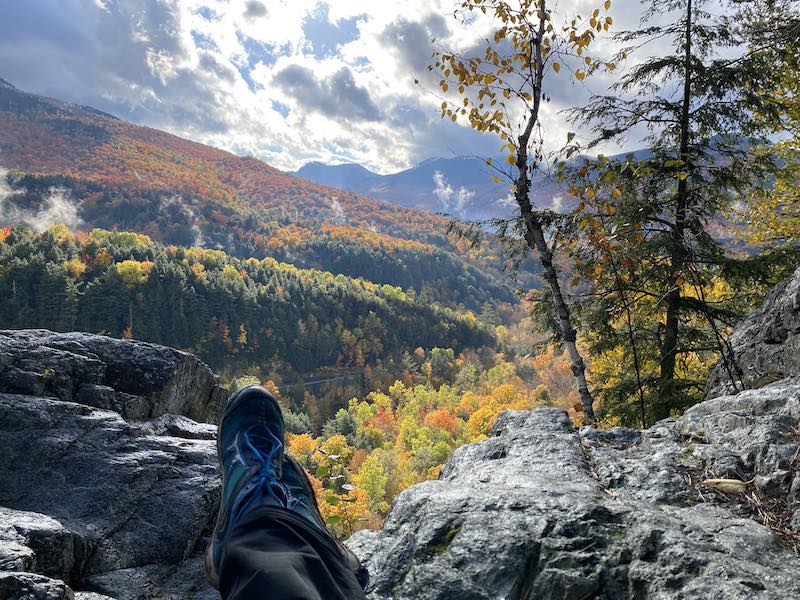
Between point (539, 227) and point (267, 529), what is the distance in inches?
239

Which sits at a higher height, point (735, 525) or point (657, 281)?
point (657, 281)

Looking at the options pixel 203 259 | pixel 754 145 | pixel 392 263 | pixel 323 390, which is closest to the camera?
pixel 754 145

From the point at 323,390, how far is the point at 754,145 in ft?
300

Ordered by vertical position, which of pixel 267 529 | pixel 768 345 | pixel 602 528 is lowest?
pixel 267 529

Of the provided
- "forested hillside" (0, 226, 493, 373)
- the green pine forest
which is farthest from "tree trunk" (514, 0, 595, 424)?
"forested hillside" (0, 226, 493, 373)

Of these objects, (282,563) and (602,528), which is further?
(602,528)

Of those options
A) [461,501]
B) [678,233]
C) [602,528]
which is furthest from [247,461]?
[678,233]

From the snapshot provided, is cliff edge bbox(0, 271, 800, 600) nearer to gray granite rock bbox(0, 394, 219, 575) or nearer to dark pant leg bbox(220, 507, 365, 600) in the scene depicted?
gray granite rock bbox(0, 394, 219, 575)

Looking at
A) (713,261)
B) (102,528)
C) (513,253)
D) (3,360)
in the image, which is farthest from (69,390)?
(713,261)

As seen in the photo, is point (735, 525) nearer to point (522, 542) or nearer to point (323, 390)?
point (522, 542)

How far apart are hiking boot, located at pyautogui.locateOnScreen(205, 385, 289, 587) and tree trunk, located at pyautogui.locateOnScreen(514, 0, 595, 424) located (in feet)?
15.9

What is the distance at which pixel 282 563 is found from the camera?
5.81ft

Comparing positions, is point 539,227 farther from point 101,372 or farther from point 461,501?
point 101,372

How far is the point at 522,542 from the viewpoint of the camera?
8.21ft
